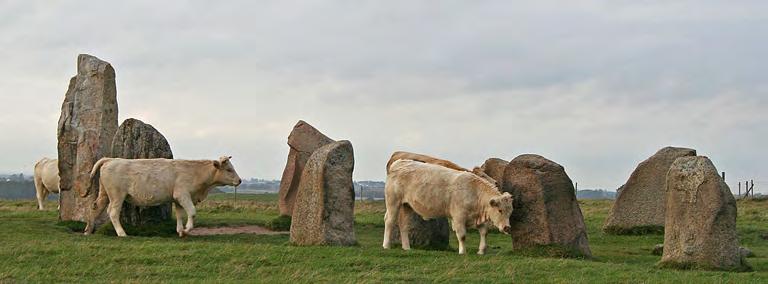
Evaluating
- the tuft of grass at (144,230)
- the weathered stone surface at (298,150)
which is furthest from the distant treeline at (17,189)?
the tuft of grass at (144,230)

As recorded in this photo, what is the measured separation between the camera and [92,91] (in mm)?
29984

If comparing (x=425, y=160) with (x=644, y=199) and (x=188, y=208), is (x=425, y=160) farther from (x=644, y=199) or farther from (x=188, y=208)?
(x=644, y=199)

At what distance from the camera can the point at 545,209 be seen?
841 inches

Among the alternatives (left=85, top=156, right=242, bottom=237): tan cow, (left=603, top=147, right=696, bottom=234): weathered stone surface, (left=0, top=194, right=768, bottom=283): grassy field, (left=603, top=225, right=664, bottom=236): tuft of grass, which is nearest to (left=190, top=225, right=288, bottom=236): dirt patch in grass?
(left=85, top=156, right=242, bottom=237): tan cow

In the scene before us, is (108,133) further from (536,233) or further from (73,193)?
(536,233)

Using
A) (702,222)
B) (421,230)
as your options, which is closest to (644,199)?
(421,230)

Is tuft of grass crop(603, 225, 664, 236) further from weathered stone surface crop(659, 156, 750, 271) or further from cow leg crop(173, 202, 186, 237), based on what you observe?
cow leg crop(173, 202, 186, 237)

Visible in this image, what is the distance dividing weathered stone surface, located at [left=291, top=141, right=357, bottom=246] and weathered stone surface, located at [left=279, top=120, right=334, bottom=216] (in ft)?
40.4

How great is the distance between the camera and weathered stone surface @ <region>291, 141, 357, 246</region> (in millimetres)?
21594

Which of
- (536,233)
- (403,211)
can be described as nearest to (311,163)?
(403,211)

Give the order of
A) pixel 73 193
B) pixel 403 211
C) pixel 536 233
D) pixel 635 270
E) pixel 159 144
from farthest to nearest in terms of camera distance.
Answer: pixel 73 193 < pixel 159 144 < pixel 403 211 < pixel 536 233 < pixel 635 270

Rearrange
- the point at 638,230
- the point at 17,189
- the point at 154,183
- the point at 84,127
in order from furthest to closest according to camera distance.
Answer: the point at 17,189 < the point at 638,230 < the point at 84,127 < the point at 154,183

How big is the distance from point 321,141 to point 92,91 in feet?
28.3

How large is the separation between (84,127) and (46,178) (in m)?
11.2
